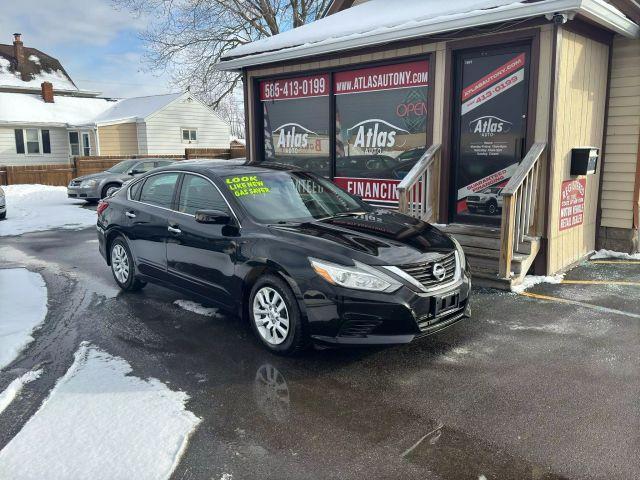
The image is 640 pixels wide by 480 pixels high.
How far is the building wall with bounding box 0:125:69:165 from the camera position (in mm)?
26094

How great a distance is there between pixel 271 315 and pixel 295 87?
653 cm

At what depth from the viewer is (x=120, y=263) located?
6535 mm

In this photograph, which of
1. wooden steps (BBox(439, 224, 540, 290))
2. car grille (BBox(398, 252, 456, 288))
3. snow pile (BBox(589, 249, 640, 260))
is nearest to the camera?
car grille (BBox(398, 252, 456, 288))

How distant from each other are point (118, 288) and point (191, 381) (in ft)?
10.2

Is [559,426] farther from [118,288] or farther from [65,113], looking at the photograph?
[65,113]

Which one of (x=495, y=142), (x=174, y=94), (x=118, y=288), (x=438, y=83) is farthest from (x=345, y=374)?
(x=174, y=94)

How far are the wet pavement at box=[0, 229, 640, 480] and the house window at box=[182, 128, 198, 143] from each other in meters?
23.8

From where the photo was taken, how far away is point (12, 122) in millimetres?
25891

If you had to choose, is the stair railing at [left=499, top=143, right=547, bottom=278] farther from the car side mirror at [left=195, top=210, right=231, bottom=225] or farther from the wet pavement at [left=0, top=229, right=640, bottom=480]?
the car side mirror at [left=195, top=210, right=231, bottom=225]

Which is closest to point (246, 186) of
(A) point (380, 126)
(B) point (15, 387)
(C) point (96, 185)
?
(B) point (15, 387)

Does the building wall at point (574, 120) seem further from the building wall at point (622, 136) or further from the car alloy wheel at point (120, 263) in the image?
the car alloy wheel at point (120, 263)

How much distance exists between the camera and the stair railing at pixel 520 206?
6.31 m

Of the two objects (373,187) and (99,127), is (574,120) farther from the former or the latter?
(99,127)

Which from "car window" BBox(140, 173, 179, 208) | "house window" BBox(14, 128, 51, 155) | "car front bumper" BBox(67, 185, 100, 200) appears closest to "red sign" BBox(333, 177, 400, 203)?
"car window" BBox(140, 173, 179, 208)
